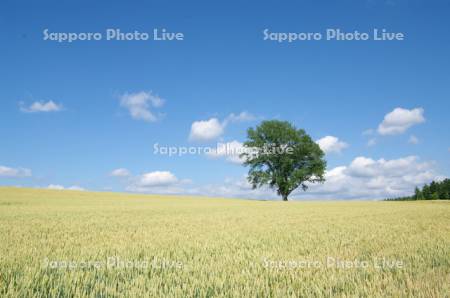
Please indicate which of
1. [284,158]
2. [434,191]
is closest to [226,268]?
[284,158]

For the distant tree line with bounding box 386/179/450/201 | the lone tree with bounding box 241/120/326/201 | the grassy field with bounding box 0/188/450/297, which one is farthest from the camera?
the distant tree line with bounding box 386/179/450/201

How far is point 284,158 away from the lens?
2421 inches

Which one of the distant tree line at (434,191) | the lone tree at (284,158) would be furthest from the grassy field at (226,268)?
the distant tree line at (434,191)

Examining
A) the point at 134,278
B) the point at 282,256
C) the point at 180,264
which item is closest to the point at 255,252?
the point at 282,256

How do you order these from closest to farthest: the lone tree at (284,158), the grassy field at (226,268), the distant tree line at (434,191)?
the grassy field at (226,268), the lone tree at (284,158), the distant tree line at (434,191)

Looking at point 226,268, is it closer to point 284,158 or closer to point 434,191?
point 284,158

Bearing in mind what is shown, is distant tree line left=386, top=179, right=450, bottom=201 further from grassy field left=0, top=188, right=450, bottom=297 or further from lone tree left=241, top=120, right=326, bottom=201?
grassy field left=0, top=188, right=450, bottom=297

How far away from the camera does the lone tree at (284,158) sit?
61.6 m

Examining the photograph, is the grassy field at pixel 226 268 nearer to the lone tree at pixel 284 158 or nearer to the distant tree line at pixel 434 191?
the lone tree at pixel 284 158

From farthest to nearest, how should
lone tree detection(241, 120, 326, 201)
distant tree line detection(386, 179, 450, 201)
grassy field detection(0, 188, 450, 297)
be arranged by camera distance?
distant tree line detection(386, 179, 450, 201) → lone tree detection(241, 120, 326, 201) → grassy field detection(0, 188, 450, 297)

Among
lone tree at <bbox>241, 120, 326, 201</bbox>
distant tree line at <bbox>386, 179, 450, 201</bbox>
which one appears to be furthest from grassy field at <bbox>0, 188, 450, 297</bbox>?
distant tree line at <bbox>386, 179, 450, 201</bbox>

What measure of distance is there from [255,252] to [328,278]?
2025 mm

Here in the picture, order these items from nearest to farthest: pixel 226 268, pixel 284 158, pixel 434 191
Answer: pixel 226 268, pixel 284 158, pixel 434 191

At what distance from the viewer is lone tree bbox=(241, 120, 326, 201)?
61.6 metres
